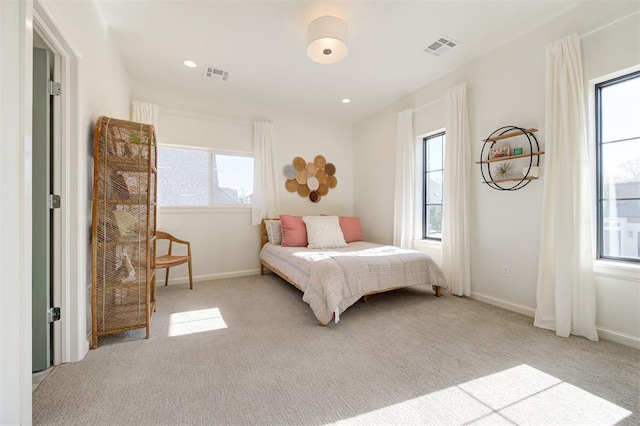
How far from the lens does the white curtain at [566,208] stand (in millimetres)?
2186

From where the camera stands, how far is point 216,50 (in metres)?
2.88

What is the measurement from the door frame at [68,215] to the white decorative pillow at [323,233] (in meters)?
2.51

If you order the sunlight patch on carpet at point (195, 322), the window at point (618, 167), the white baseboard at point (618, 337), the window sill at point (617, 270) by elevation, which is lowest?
the sunlight patch on carpet at point (195, 322)

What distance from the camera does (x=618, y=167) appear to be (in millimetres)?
2191

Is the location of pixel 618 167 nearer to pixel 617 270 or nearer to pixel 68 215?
pixel 617 270

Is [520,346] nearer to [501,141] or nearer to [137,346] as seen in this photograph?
[501,141]

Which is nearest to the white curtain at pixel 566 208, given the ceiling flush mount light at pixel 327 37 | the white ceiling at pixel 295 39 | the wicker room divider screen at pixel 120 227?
the white ceiling at pixel 295 39

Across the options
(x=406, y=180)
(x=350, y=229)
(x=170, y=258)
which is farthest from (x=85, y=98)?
(x=406, y=180)

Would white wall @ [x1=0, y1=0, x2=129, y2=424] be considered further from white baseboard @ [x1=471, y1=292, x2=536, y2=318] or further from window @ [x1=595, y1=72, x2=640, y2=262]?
window @ [x1=595, y1=72, x2=640, y2=262]

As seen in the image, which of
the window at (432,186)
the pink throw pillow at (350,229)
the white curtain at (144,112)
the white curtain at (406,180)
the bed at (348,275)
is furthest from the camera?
the pink throw pillow at (350,229)

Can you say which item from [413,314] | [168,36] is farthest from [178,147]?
[413,314]

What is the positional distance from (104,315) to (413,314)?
8.71 feet

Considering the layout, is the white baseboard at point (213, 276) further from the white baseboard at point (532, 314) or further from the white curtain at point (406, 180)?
the white baseboard at point (532, 314)

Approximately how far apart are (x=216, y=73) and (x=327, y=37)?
1.73 meters
